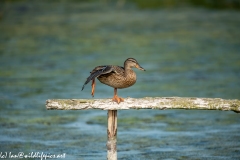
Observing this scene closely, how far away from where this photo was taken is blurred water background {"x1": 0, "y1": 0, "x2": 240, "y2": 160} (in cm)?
1055

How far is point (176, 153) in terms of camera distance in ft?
31.9

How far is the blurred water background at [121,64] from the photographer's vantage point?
1055 centimetres

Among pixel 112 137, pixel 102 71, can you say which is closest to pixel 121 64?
→ pixel 112 137

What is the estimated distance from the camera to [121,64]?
58.5ft

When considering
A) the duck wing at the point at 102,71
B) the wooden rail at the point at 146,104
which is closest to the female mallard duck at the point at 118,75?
the duck wing at the point at 102,71

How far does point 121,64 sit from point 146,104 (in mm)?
10068

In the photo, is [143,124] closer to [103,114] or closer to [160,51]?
[103,114]

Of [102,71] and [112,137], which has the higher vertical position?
[102,71]

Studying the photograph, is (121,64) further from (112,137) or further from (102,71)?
(102,71)

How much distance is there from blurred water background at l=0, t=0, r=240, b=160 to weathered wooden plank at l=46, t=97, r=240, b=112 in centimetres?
180

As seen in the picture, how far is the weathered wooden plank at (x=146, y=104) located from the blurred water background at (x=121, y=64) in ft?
5.92

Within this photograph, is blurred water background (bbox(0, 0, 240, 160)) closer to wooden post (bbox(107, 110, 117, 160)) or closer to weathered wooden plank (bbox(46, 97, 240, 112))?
wooden post (bbox(107, 110, 117, 160))

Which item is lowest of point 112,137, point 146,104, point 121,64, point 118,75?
point 112,137

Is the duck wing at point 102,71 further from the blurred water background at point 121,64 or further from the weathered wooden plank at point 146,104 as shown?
the blurred water background at point 121,64
